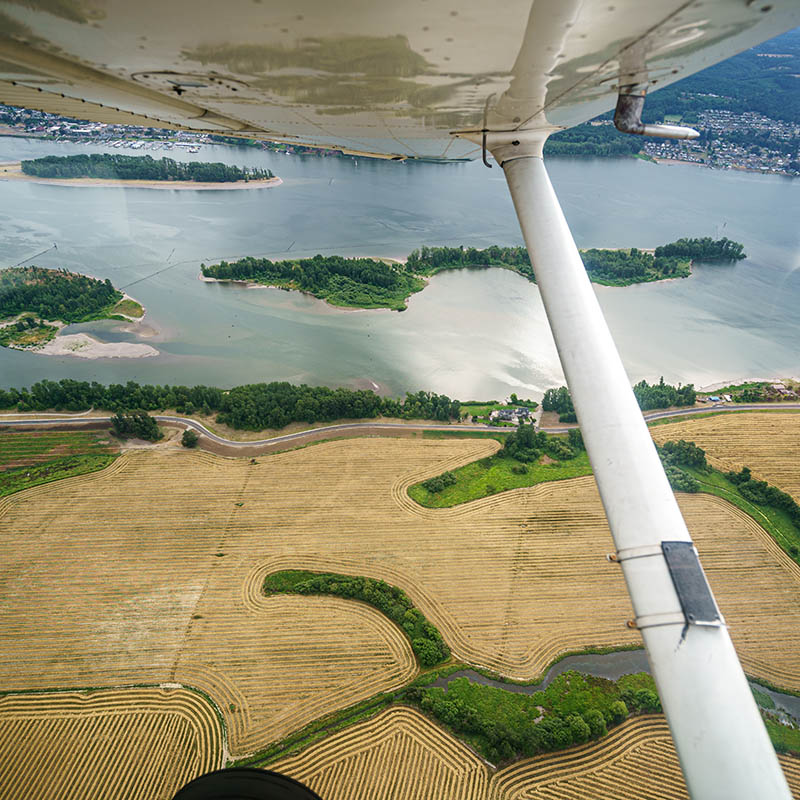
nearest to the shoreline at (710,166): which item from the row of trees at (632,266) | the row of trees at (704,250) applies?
the row of trees at (704,250)

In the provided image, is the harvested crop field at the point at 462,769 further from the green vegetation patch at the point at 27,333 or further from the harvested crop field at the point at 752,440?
the green vegetation patch at the point at 27,333

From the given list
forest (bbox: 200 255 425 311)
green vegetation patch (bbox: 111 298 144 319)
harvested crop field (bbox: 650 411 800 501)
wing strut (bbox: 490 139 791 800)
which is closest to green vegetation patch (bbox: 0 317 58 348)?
green vegetation patch (bbox: 111 298 144 319)

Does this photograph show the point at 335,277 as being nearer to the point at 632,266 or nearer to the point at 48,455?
the point at 48,455

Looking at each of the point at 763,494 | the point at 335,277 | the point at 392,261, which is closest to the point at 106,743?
the point at 763,494

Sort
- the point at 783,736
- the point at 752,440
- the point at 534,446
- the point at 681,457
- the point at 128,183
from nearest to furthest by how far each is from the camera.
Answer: the point at 783,736 < the point at 681,457 < the point at 534,446 < the point at 752,440 < the point at 128,183

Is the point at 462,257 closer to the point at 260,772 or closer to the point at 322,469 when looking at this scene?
the point at 322,469

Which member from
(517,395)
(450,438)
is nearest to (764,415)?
(517,395)

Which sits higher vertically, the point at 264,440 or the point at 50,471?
the point at 264,440

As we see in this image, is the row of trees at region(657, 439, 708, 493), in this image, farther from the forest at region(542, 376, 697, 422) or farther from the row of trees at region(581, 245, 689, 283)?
the row of trees at region(581, 245, 689, 283)
